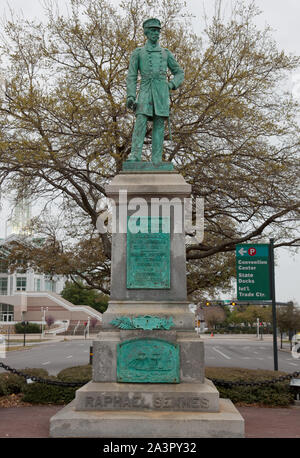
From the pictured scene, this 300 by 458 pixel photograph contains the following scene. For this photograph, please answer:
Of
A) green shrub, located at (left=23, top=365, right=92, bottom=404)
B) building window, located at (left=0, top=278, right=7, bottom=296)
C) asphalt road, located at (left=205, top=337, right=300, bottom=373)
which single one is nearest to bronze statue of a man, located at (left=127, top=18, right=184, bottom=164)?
green shrub, located at (left=23, top=365, right=92, bottom=404)

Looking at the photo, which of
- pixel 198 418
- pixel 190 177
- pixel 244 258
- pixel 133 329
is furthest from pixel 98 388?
pixel 190 177

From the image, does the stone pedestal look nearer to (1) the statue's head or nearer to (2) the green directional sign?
(1) the statue's head

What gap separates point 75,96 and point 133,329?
27.4 ft

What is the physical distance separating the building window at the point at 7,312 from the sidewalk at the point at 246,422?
76.4 m

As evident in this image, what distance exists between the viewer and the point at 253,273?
11969mm

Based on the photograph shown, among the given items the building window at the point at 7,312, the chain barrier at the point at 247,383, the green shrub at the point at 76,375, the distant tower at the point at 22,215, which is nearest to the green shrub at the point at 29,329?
the building window at the point at 7,312

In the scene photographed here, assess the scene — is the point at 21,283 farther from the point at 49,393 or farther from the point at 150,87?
the point at 150,87

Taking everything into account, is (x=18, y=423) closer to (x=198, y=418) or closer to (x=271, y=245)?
(x=198, y=418)

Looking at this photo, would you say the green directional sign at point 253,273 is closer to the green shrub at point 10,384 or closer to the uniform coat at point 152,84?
the uniform coat at point 152,84

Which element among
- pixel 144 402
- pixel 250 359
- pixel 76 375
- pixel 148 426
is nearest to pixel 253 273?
pixel 76 375

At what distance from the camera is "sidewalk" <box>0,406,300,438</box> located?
6.98 m

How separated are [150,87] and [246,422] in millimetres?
6347

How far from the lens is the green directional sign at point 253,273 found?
39.0 ft

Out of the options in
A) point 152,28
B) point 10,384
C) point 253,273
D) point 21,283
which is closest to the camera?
point 152,28
